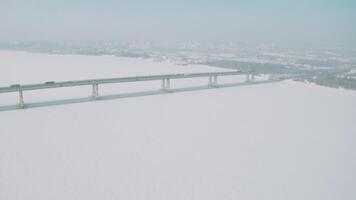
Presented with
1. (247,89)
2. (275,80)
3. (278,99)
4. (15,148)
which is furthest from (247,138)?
(275,80)

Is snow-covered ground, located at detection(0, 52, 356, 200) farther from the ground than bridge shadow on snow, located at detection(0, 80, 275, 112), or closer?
closer

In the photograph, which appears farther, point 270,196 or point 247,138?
point 247,138

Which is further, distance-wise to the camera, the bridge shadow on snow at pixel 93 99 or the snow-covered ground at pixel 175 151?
the bridge shadow on snow at pixel 93 99

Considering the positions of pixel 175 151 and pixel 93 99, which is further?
pixel 93 99

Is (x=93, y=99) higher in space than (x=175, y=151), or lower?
higher

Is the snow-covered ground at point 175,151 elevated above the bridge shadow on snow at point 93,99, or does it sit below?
below

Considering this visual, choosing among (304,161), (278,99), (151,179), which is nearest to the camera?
(151,179)

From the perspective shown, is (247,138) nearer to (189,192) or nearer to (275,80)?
(189,192)

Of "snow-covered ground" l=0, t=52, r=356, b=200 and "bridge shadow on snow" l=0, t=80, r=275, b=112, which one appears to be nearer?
"snow-covered ground" l=0, t=52, r=356, b=200
